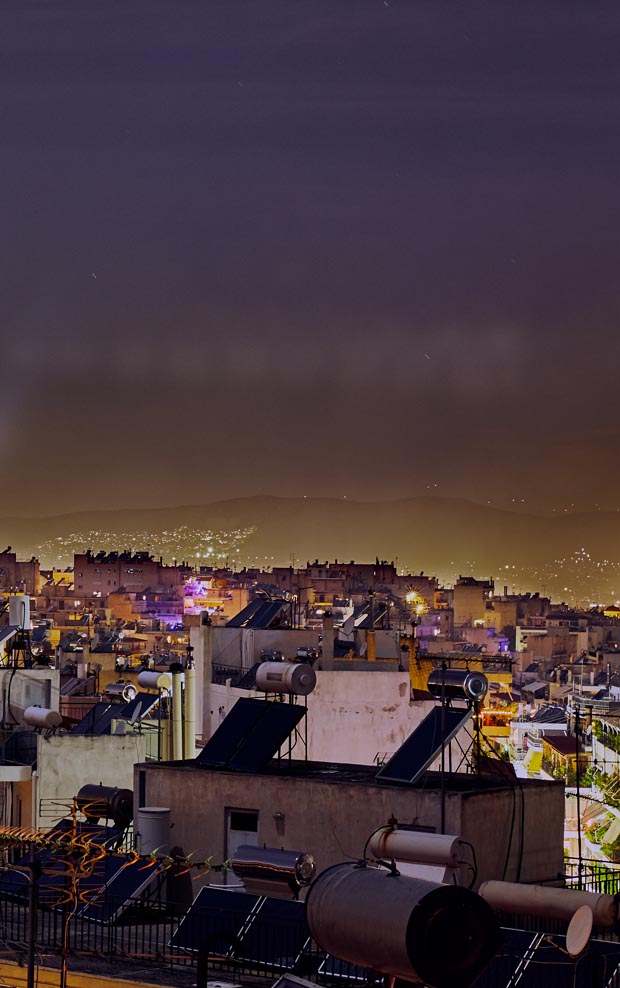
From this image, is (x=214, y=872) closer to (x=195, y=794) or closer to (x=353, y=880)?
(x=195, y=794)

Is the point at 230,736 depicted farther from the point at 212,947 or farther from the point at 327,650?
the point at 327,650

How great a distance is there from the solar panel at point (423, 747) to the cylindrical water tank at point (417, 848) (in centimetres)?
243

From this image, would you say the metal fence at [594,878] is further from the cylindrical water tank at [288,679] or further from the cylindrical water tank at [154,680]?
the cylindrical water tank at [154,680]

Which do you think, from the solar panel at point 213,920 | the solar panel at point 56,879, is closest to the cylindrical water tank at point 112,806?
the solar panel at point 56,879

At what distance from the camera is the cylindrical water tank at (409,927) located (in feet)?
29.7

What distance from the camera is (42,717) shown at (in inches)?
897

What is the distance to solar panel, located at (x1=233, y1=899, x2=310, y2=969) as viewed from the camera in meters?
12.6

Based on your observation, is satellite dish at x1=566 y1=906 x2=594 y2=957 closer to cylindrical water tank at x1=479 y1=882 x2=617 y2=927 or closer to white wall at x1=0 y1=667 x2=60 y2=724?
cylindrical water tank at x1=479 y1=882 x2=617 y2=927

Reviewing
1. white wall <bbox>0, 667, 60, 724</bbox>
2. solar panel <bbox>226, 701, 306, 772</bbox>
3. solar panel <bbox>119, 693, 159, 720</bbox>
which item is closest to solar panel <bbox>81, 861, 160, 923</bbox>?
solar panel <bbox>226, 701, 306, 772</bbox>

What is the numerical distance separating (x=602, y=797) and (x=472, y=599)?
151 meters

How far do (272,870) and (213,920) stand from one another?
0.69m

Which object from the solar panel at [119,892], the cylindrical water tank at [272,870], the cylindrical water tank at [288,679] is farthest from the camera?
the cylindrical water tank at [288,679]

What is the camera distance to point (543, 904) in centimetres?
1154

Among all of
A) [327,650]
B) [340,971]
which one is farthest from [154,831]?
[327,650]
